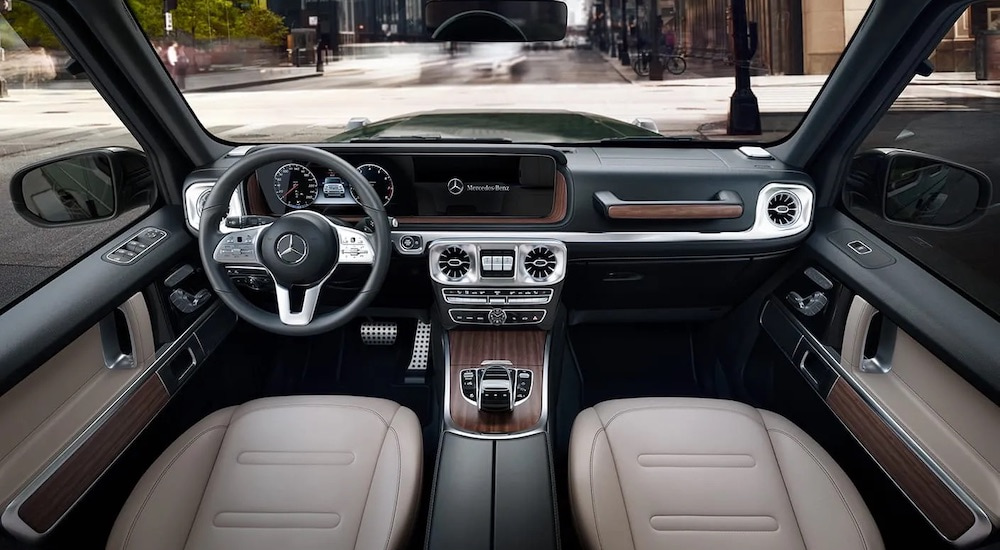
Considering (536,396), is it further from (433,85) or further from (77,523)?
(77,523)

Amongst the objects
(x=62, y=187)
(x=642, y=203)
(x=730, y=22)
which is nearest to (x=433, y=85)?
(x=642, y=203)

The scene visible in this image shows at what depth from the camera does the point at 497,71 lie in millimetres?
Result: 2809

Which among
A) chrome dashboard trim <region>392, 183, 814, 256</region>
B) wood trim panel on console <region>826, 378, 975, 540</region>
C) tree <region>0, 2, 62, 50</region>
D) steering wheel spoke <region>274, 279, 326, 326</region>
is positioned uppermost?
tree <region>0, 2, 62, 50</region>

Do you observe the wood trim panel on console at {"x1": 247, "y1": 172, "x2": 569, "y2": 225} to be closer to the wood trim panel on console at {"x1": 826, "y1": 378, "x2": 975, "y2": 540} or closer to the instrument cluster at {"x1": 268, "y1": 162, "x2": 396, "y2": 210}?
the instrument cluster at {"x1": 268, "y1": 162, "x2": 396, "y2": 210}

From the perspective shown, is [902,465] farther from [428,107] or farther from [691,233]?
[428,107]

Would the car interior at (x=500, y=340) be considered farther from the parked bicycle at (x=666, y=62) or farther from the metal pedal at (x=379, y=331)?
the parked bicycle at (x=666, y=62)

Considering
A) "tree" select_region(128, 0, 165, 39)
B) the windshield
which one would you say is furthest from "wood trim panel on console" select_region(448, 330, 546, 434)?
"tree" select_region(128, 0, 165, 39)

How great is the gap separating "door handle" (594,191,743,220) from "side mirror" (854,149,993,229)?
0.45 m

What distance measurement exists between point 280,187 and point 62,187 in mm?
666

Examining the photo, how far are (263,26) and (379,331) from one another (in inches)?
51.6

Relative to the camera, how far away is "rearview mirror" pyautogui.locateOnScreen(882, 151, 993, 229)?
2303mm

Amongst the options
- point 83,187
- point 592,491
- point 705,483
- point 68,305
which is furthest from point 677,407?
point 83,187

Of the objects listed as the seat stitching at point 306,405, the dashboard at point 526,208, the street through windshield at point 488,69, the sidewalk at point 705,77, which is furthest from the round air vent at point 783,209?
the seat stitching at point 306,405

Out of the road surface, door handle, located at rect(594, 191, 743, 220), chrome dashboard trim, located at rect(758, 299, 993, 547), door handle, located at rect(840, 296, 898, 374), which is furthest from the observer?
door handle, located at rect(594, 191, 743, 220)
